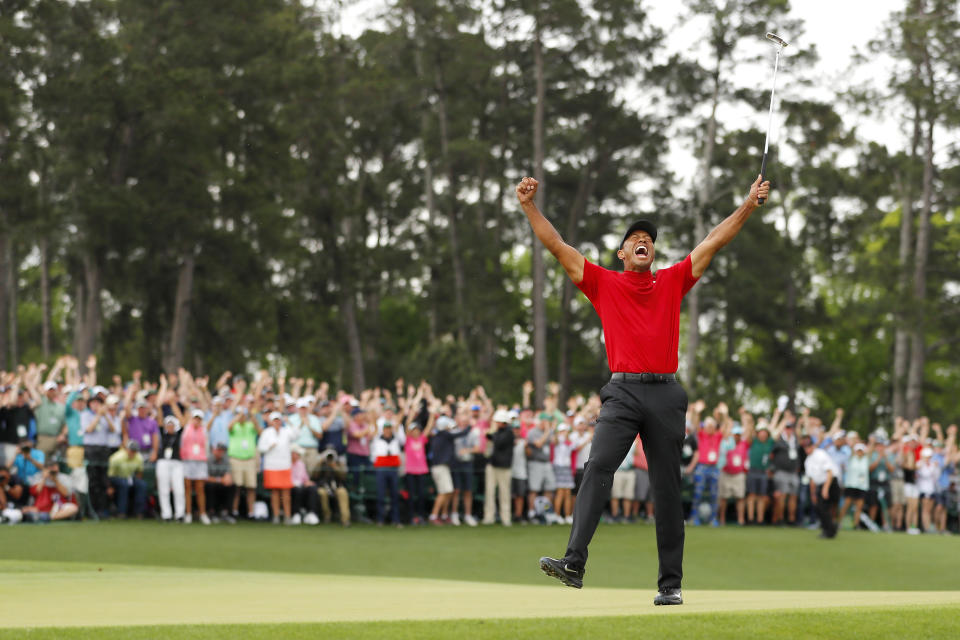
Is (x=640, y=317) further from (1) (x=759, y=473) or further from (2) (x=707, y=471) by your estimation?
(1) (x=759, y=473)

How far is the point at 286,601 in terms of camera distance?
910 centimetres

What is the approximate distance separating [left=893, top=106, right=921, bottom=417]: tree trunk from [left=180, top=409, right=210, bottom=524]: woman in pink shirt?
27749 millimetres

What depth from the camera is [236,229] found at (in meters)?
45.0

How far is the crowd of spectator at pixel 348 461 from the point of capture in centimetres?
2061

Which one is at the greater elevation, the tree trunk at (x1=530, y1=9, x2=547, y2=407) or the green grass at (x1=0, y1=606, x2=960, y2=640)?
the tree trunk at (x1=530, y1=9, x2=547, y2=407)

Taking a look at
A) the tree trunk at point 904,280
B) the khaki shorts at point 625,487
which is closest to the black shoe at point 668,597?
the khaki shorts at point 625,487

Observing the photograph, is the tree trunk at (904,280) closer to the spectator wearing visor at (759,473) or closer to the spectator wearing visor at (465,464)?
the spectator wearing visor at (759,473)

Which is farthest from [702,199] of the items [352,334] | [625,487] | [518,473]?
[518,473]

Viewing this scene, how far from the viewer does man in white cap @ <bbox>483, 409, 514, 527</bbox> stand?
22.7 m

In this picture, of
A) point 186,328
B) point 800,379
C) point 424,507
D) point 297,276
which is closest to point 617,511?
point 424,507

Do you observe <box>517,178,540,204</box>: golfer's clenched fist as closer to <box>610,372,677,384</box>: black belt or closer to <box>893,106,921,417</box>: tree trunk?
<box>610,372,677,384</box>: black belt

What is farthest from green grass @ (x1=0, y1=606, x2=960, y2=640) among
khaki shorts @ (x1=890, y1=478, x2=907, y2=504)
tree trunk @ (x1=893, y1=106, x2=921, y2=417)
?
tree trunk @ (x1=893, y1=106, x2=921, y2=417)

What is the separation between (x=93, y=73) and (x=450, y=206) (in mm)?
15705

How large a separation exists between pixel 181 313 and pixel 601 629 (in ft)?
125
